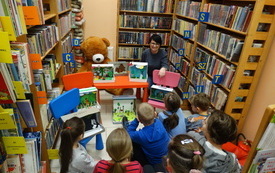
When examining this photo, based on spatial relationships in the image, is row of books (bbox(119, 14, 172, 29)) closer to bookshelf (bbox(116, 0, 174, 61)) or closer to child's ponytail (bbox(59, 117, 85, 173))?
bookshelf (bbox(116, 0, 174, 61))

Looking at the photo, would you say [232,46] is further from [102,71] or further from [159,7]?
[159,7]

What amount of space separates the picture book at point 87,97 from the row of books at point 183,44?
167 centimetres

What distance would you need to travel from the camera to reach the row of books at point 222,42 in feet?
6.63

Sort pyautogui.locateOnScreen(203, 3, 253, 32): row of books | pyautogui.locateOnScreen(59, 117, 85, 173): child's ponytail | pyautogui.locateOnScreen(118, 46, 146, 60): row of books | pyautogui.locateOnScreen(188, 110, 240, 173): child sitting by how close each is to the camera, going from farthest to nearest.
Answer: pyautogui.locateOnScreen(118, 46, 146, 60): row of books < pyautogui.locateOnScreen(203, 3, 253, 32): row of books < pyautogui.locateOnScreen(59, 117, 85, 173): child's ponytail < pyautogui.locateOnScreen(188, 110, 240, 173): child sitting

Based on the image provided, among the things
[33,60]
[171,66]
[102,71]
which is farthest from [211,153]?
[171,66]

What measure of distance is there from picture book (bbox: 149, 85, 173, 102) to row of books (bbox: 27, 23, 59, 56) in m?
1.37

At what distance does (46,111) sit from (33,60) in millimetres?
654

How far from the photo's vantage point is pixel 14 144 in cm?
108

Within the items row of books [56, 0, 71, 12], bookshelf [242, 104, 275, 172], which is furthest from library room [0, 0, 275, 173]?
row of books [56, 0, 71, 12]

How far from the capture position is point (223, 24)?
225 cm

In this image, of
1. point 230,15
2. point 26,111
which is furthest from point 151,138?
point 230,15

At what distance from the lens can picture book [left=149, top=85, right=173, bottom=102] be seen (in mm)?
2589

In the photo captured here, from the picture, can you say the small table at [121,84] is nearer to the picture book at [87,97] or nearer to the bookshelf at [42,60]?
the picture book at [87,97]

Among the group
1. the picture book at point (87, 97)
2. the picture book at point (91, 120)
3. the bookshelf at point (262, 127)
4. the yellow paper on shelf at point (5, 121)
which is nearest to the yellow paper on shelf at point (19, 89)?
the yellow paper on shelf at point (5, 121)
